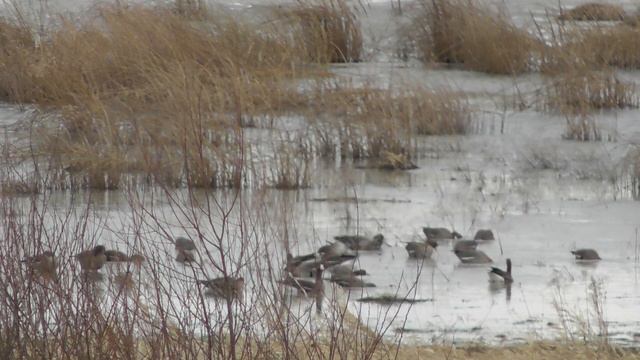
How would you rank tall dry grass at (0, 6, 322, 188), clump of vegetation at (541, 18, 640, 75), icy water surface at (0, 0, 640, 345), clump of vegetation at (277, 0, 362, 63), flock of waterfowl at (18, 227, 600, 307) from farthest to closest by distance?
1. clump of vegetation at (277, 0, 362, 63)
2. clump of vegetation at (541, 18, 640, 75)
3. tall dry grass at (0, 6, 322, 188)
4. icy water surface at (0, 0, 640, 345)
5. flock of waterfowl at (18, 227, 600, 307)

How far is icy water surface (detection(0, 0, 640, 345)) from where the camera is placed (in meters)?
7.70

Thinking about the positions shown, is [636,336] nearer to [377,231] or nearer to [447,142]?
[377,231]

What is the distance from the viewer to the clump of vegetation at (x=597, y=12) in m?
20.4

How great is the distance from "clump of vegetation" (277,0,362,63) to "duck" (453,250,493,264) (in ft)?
27.4

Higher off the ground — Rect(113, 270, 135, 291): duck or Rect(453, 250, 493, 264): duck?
Rect(113, 270, 135, 291): duck

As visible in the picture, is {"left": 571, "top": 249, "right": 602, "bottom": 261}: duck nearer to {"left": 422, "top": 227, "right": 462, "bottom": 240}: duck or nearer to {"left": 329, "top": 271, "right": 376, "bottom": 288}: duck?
{"left": 422, "top": 227, "right": 462, "bottom": 240}: duck

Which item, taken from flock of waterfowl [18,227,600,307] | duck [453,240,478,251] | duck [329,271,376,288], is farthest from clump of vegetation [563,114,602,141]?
duck [329,271,376,288]

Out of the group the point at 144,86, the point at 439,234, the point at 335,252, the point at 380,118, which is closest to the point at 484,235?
the point at 439,234

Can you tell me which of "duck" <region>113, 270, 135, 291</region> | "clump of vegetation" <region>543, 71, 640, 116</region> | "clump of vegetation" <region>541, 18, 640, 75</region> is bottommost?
"clump of vegetation" <region>543, 71, 640, 116</region>

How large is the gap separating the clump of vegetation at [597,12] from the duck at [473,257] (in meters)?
11.7

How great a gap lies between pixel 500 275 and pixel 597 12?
41.4 feet

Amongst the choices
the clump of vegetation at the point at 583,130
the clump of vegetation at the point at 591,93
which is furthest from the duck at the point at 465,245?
the clump of vegetation at the point at 591,93

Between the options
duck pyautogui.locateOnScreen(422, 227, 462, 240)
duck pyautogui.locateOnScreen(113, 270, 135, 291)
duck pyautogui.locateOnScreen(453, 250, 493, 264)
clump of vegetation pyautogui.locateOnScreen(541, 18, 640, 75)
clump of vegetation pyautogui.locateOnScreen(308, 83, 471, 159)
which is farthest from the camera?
clump of vegetation pyautogui.locateOnScreen(541, 18, 640, 75)

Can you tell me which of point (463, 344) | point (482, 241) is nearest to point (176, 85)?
point (482, 241)
